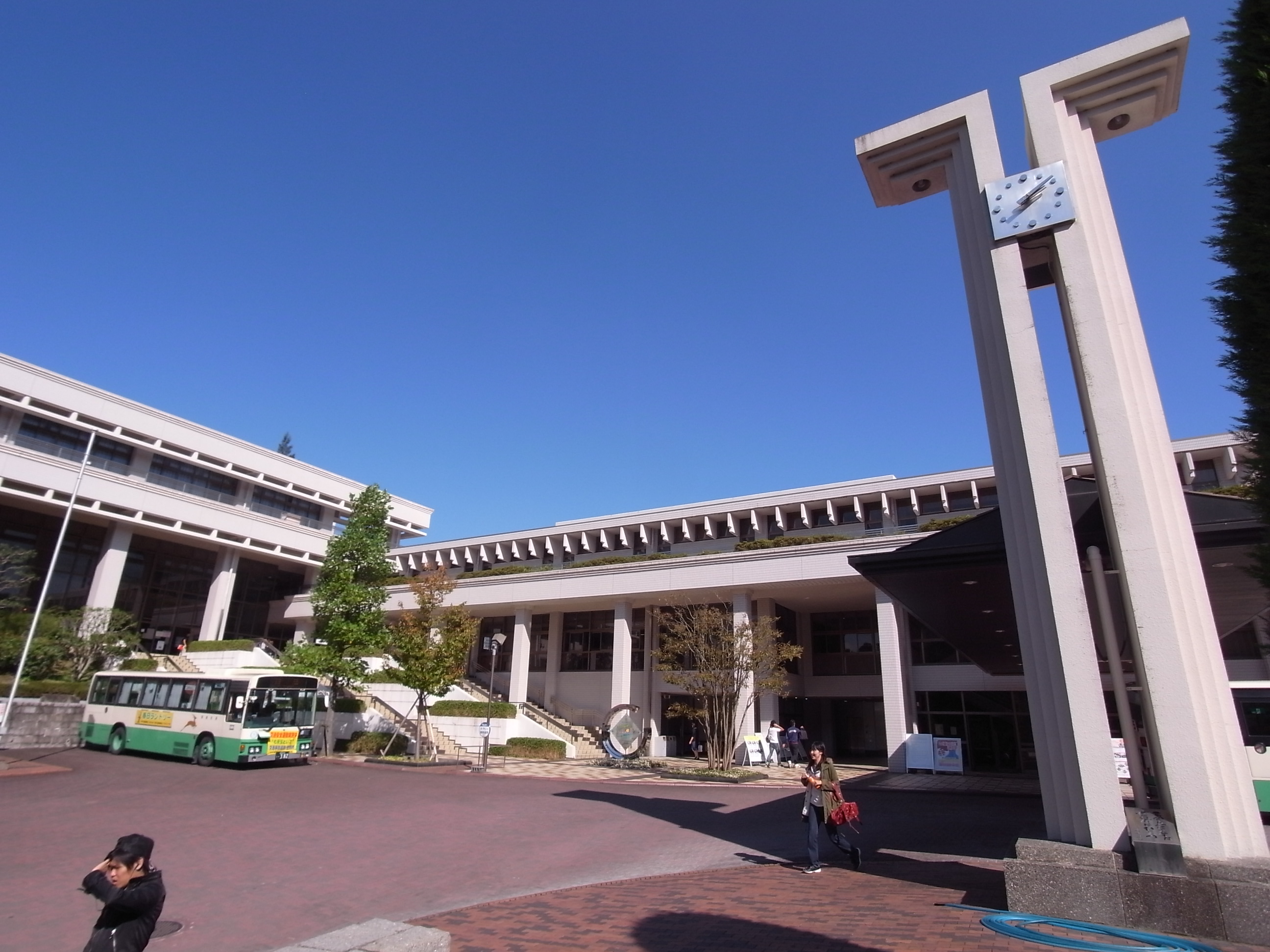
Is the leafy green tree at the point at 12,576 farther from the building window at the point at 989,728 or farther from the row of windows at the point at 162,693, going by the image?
the building window at the point at 989,728

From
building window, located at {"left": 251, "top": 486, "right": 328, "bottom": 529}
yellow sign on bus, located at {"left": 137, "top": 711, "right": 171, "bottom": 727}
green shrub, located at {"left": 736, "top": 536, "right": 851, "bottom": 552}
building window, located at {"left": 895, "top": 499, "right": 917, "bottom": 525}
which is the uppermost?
building window, located at {"left": 251, "top": 486, "right": 328, "bottom": 529}

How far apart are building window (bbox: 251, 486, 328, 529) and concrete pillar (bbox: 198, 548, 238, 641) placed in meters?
3.91

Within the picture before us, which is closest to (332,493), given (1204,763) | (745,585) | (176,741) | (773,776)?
(176,741)

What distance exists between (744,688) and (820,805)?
55.6 ft

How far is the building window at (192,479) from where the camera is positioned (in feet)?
124

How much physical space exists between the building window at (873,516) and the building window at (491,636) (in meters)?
18.3

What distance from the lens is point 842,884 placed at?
313 inches

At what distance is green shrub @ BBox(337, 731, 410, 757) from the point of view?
26.1m

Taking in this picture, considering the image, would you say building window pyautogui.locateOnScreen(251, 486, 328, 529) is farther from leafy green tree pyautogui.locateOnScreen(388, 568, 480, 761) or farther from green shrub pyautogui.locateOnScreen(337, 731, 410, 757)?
leafy green tree pyautogui.locateOnScreen(388, 568, 480, 761)

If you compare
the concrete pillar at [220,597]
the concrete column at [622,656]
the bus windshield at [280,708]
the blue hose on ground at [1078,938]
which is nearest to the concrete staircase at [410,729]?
the bus windshield at [280,708]

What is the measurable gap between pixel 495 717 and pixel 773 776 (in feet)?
37.7

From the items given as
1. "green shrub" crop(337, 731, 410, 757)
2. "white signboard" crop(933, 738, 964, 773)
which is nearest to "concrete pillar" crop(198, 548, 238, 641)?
"green shrub" crop(337, 731, 410, 757)

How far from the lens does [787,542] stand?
27.7 metres

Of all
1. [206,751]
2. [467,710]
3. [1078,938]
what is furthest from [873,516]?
[1078,938]
